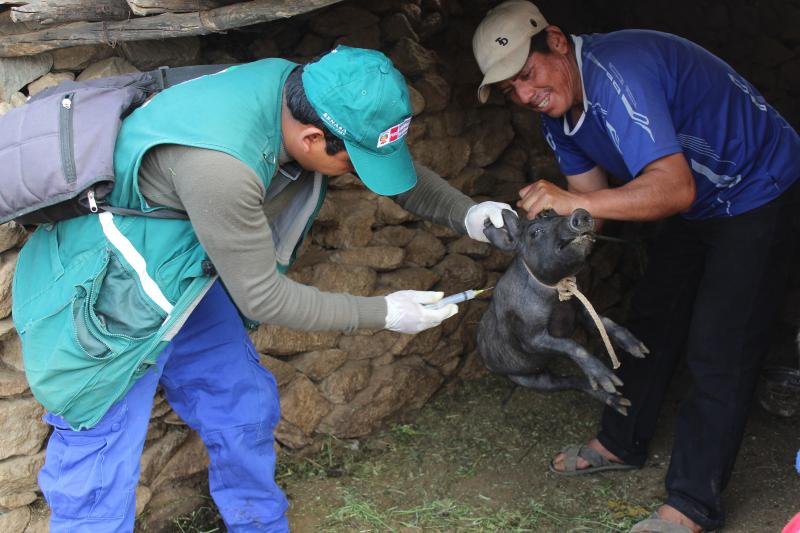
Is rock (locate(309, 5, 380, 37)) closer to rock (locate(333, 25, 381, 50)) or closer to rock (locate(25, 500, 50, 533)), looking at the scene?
rock (locate(333, 25, 381, 50))

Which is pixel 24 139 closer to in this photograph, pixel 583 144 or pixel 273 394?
pixel 273 394

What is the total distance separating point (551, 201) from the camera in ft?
8.66

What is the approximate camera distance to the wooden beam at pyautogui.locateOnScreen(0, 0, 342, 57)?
104 inches

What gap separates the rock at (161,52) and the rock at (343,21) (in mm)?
522

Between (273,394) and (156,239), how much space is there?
876 mm

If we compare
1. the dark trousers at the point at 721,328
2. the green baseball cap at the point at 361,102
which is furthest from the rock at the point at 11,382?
the dark trousers at the point at 721,328

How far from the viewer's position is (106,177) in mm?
2168

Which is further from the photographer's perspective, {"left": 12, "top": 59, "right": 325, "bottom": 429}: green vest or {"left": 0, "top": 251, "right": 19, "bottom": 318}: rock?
{"left": 0, "top": 251, "right": 19, "bottom": 318}: rock

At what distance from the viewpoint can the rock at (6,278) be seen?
2.81 m

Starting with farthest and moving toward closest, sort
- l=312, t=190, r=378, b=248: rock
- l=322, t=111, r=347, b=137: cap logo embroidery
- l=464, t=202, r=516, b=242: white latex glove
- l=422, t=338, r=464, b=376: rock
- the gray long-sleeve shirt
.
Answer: l=422, t=338, r=464, b=376: rock
l=312, t=190, r=378, b=248: rock
l=464, t=202, r=516, b=242: white latex glove
l=322, t=111, r=347, b=137: cap logo embroidery
the gray long-sleeve shirt

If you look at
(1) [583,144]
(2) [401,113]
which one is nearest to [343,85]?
(2) [401,113]

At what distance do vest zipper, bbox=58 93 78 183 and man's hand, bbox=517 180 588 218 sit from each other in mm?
1365

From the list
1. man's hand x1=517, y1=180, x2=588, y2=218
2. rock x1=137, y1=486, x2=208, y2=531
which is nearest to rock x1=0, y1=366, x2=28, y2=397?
rock x1=137, y1=486, x2=208, y2=531

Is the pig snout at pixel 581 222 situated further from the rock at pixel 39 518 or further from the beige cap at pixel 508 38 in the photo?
the rock at pixel 39 518
